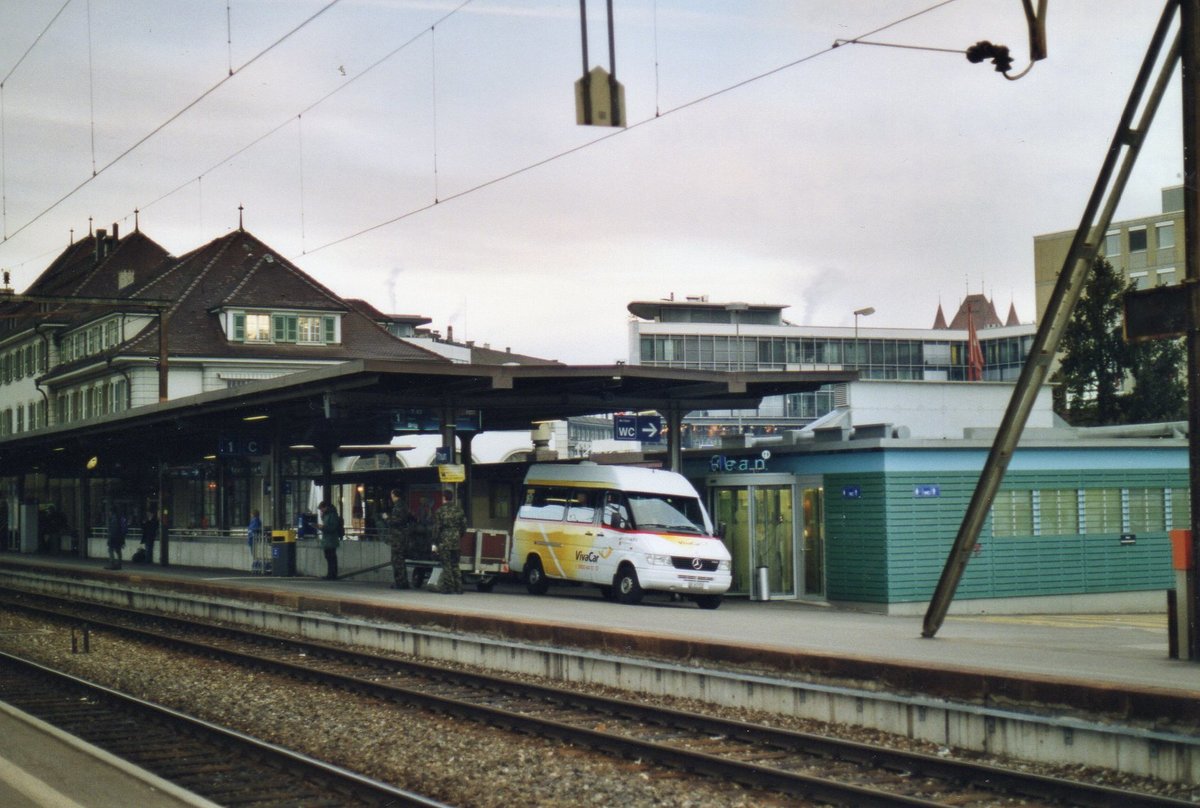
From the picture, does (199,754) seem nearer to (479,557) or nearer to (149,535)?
(479,557)

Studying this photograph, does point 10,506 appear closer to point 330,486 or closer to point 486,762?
point 330,486

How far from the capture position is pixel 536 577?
26.6m

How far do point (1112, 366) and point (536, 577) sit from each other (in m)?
45.1

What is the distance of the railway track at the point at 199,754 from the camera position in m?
9.87

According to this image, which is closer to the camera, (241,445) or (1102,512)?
(1102,512)

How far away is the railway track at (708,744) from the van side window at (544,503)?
763 centimetres

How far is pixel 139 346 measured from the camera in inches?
2493

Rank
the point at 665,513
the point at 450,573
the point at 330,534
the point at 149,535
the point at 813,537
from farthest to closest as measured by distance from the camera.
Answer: the point at 149,535 → the point at 330,534 → the point at 813,537 → the point at 450,573 → the point at 665,513

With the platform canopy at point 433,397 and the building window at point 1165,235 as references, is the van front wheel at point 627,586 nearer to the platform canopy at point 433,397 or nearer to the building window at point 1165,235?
the platform canopy at point 433,397

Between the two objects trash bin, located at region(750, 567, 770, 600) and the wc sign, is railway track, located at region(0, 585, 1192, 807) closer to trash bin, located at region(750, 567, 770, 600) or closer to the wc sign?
trash bin, located at region(750, 567, 770, 600)

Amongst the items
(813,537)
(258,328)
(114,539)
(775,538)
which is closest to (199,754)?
(813,537)

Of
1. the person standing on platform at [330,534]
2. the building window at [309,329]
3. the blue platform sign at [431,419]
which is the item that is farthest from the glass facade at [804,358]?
the blue platform sign at [431,419]

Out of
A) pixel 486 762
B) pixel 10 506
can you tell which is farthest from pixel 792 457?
pixel 10 506

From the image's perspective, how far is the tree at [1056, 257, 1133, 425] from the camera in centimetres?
6240
